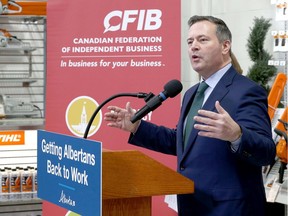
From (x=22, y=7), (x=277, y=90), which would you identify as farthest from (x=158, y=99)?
(x=22, y=7)

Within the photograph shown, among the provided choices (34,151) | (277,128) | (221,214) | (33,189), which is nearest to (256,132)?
(221,214)

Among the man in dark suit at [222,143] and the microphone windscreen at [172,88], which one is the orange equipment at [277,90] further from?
the microphone windscreen at [172,88]

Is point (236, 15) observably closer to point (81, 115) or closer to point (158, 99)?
point (81, 115)

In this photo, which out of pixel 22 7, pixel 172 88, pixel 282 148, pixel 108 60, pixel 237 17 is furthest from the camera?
pixel 237 17

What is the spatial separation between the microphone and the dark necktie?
0.92 ft

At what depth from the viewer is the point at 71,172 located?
2.24 m

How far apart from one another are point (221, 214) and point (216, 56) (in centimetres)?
66

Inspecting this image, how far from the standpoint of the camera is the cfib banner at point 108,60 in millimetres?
4285

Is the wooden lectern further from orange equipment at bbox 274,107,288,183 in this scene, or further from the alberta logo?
the alberta logo

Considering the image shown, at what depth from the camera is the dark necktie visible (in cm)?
268

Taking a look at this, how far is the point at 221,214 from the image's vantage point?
8.06 ft

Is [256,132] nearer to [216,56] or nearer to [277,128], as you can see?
[216,56]

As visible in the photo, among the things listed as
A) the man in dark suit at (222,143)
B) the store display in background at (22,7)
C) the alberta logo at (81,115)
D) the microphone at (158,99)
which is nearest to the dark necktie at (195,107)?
the man in dark suit at (222,143)

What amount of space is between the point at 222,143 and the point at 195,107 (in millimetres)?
283
